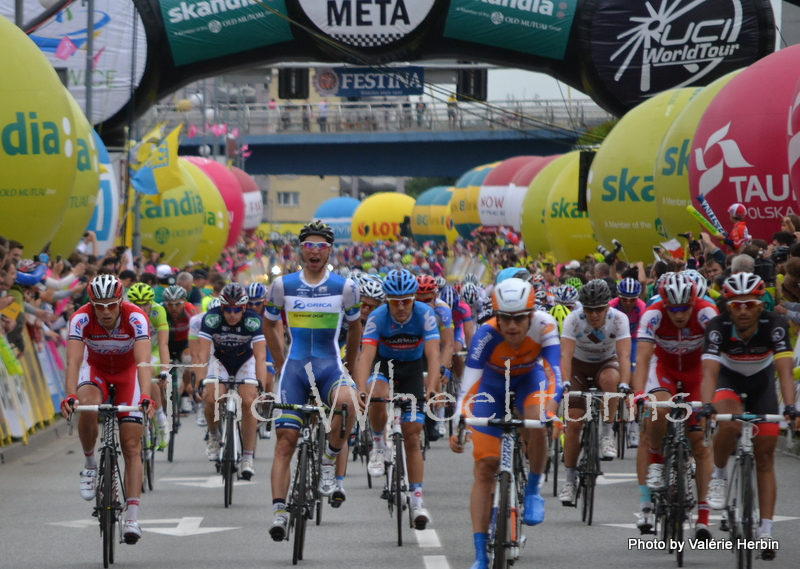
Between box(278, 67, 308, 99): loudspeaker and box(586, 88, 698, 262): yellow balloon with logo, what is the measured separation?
817 centimetres

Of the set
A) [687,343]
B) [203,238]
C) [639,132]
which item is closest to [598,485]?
[687,343]

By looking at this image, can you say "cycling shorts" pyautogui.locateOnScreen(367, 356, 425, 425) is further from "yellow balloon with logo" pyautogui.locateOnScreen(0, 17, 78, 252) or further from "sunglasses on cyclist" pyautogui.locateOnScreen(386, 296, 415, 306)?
"yellow balloon with logo" pyautogui.locateOnScreen(0, 17, 78, 252)

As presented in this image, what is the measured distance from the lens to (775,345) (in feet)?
27.4

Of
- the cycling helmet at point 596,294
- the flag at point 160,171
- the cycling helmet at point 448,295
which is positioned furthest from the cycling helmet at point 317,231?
the flag at point 160,171

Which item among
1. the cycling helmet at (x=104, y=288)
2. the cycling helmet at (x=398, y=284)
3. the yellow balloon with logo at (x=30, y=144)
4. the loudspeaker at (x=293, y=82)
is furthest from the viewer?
the loudspeaker at (x=293, y=82)

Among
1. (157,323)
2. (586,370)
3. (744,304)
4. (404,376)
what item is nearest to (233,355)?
(157,323)

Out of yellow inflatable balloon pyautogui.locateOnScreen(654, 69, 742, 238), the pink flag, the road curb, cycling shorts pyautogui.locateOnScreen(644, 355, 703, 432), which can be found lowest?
the road curb

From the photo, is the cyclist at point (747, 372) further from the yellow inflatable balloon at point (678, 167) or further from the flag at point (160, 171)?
the flag at point (160, 171)

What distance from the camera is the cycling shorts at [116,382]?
9.46 metres

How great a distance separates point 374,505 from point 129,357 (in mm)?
2997

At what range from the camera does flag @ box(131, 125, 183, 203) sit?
26.9 metres

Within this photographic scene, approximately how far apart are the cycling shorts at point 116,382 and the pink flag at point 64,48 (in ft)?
A: 54.1

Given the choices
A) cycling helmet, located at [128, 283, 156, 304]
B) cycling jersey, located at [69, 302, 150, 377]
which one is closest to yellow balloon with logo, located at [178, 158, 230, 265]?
cycling helmet, located at [128, 283, 156, 304]

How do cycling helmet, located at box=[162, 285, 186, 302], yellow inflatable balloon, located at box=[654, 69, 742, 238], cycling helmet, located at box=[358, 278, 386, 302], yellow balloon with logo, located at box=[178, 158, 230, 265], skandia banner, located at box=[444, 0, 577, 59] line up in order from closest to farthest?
1. cycling helmet, located at box=[358, 278, 386, 302]
2. cycling helmet, located at box=[162, 285, 186, 302]
3. yellow inflatable balloon, located at box=[654, 69, 742, 238]
4. skandia banner, located at box=[444, 0, 577, 59]
5. yellow balloon with logo, located at box=[178, 158, 230, 265]
